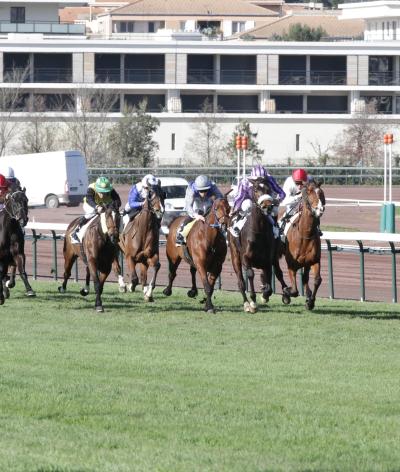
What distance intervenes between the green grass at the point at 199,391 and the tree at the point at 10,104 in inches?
2209

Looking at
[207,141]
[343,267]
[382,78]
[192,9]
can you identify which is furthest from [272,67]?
[343,267]

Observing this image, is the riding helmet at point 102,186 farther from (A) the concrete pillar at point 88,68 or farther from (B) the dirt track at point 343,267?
(A) the concrete pillar at point 88,68

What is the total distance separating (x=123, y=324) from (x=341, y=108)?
221 ft

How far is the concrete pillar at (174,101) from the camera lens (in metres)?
79.5

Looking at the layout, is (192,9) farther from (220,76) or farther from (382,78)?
(382,78)

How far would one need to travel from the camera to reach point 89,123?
237ft

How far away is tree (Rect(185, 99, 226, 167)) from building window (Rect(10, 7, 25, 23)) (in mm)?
14248

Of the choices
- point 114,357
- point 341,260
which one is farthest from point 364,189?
point 114,357

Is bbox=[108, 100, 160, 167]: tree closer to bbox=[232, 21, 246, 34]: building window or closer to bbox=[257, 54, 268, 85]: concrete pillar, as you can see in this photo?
bbox=[257, 54, 268, 85]: concrete pillar

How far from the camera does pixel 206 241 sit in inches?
699

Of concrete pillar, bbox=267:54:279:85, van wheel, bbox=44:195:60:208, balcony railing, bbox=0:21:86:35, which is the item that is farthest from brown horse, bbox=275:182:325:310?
balcony railing, bbox=0:21:86:35

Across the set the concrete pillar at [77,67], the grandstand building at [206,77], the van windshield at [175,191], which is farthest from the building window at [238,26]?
the van windshield at [175,191]

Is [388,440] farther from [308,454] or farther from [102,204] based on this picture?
[102,204]

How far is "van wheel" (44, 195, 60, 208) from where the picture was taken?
165 feet
